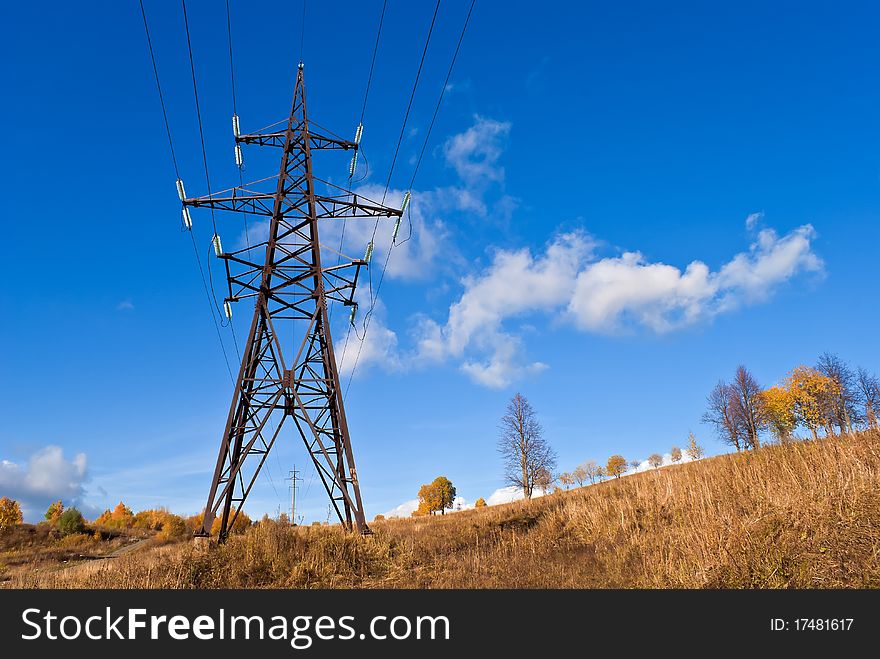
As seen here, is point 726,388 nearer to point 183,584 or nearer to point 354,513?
point 354,513

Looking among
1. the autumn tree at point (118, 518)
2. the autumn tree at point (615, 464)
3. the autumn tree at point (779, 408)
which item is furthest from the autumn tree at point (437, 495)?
the autumn tree at point (779, 408)

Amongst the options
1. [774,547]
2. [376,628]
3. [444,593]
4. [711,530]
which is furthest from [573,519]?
[376,628]

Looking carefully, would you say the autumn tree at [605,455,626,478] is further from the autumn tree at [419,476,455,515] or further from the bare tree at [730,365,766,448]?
the bare tree at [730,365,766,448]

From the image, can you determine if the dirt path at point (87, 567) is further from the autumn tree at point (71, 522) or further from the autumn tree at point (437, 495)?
the autumn tree at point (437, 495)

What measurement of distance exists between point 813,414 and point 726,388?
36.9 ft

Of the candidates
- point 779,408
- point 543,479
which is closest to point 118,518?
point 543,479

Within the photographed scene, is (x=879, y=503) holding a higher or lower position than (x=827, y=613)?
higher

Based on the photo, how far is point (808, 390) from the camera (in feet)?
157

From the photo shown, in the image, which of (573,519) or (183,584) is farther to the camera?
(573,519)

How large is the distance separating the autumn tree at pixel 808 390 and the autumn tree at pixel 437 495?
72.2m

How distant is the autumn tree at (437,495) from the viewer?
108 metres

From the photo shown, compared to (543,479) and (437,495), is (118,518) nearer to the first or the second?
(543,479)

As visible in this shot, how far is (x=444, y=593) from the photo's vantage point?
646 centimetres

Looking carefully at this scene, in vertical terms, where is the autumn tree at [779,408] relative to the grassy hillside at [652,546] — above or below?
above
